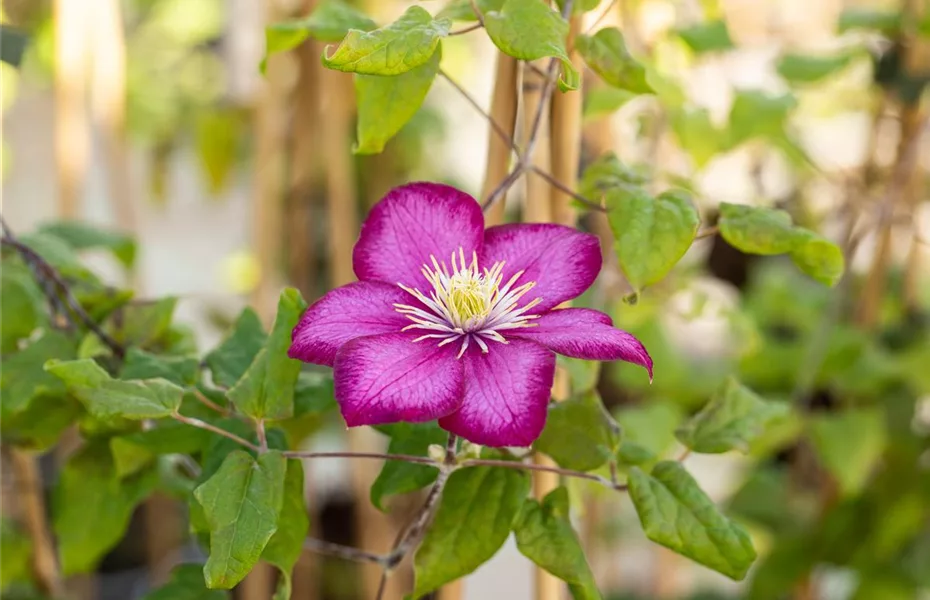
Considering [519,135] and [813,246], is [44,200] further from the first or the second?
[813,246]

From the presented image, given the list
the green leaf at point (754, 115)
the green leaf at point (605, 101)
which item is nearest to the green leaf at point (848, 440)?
the green leaf at point (754, 115)

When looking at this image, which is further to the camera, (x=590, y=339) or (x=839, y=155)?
(x=839, y=155)

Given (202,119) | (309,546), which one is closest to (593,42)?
(309,546)

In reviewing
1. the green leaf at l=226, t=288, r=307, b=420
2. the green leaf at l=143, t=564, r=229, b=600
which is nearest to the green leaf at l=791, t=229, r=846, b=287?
the green leaf at l=226, t=288, r=307, b=420

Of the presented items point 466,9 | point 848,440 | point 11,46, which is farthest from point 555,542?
point 848,440

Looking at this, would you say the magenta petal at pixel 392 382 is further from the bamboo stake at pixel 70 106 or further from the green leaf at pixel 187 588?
the bamboo stake at pixel 70 106

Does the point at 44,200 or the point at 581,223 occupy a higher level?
the point at 581,223
